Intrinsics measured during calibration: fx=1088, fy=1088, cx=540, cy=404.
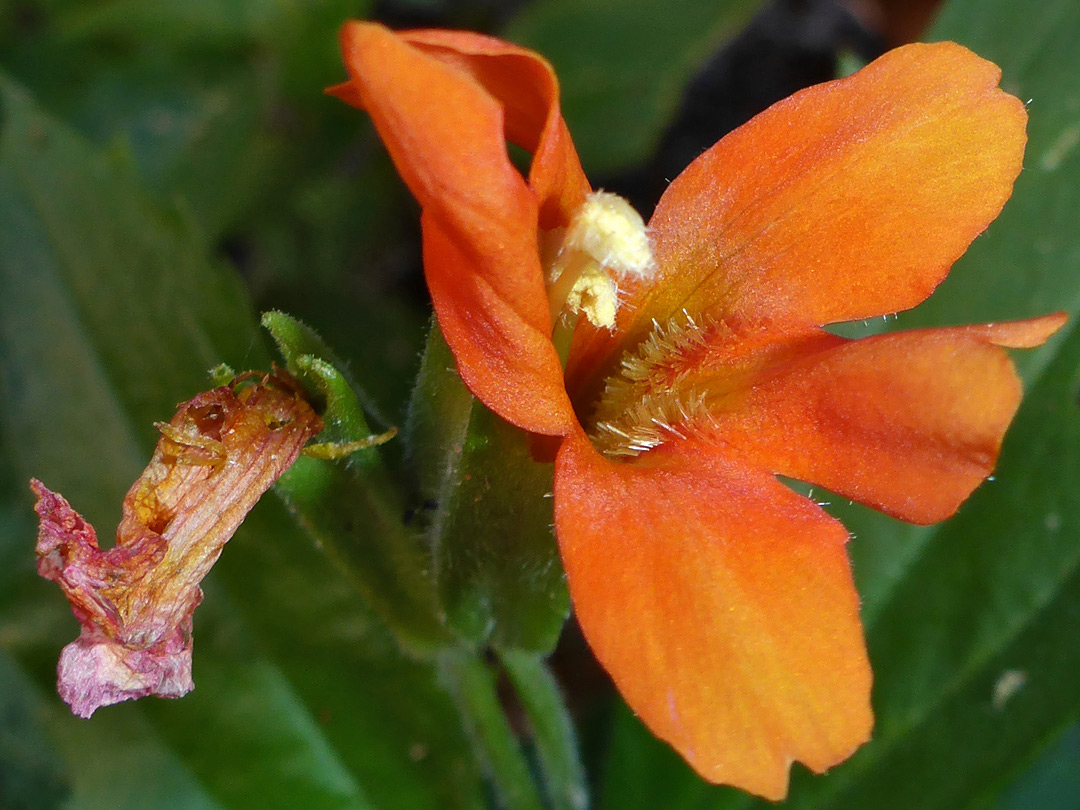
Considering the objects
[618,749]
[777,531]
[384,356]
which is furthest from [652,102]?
[777,531]

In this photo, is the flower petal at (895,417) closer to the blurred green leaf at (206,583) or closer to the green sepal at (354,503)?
the green sepal at (354,503)

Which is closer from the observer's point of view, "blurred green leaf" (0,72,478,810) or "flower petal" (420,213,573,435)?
"flower petal" (420,213,573,435)

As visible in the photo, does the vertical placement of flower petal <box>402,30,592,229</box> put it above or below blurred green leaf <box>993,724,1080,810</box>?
above

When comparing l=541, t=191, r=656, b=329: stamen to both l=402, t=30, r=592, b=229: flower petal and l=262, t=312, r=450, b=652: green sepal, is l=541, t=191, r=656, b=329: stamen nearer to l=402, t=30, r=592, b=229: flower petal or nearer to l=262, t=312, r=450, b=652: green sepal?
l=402, t=30, r=592, b=229: flower petal

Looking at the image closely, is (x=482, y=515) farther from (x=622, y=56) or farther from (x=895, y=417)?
(x=622, y=56)

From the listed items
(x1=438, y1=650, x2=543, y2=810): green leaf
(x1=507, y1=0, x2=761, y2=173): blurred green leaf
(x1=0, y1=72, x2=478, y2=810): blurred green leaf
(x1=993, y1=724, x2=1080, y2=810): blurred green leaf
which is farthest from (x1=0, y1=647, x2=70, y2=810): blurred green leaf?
(x1=507, y1=0, x2=761, y2=173): blurred green leaf
